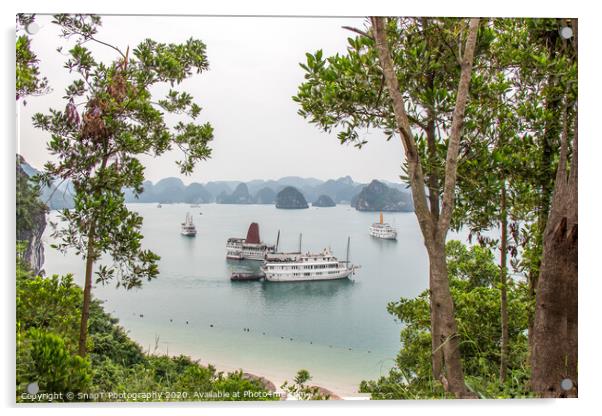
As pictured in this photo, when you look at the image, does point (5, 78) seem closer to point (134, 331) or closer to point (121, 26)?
point (121, 26)

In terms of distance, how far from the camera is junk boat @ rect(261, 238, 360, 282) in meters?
2.66

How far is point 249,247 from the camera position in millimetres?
2695

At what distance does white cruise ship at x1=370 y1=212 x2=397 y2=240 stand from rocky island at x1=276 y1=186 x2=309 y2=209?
45cm

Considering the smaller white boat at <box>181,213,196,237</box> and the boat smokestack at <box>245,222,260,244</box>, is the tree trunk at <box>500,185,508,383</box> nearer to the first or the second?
the boat smokestack at <box>245,222,260,244</box>

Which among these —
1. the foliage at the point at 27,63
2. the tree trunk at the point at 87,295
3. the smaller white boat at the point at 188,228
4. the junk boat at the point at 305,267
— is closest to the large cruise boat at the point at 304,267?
the junk boat at the point at 305,267

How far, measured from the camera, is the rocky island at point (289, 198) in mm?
2588

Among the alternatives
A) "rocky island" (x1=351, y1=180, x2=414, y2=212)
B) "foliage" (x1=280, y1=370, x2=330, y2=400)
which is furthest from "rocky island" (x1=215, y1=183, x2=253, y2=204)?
"foliage" (x1=280, y1=370, x2=330, y2=400)

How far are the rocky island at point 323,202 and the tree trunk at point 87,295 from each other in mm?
1192

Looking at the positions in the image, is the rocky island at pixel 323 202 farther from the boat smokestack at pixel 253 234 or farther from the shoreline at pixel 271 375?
the shoreline at pixel 271 375

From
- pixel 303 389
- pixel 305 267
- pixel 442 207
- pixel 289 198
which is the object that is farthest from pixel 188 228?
pixel 442 207

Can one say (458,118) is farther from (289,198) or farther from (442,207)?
(289,198)

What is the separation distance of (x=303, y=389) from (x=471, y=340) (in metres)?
0.97

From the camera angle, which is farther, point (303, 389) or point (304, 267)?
point (304, 267)

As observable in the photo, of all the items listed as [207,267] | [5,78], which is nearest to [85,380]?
[207,267]
